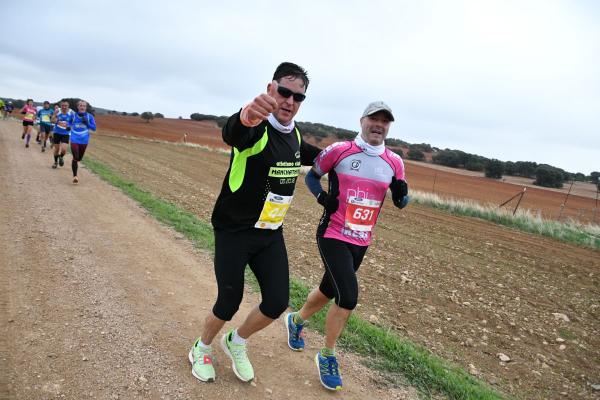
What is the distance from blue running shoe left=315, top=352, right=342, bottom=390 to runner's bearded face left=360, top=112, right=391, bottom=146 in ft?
6.12

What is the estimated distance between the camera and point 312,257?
292 inches

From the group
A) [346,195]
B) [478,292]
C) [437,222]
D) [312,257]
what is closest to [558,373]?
[478,292]

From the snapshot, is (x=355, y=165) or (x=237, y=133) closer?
(x=237, y=133)

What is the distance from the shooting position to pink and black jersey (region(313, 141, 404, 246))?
3539mm

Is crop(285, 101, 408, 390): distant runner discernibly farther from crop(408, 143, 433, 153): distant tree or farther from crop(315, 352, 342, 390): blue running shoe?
crop(408, 143, 433, 153): distant tree

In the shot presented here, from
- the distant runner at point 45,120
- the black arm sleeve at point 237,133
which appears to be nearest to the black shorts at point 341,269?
the black arm sleeve at point 237,133

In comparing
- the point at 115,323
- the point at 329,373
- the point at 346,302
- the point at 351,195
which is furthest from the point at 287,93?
the point at 115,323

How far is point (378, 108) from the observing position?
352cm

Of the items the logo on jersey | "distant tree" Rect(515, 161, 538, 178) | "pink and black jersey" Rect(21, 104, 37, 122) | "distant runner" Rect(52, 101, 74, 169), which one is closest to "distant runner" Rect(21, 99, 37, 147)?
"pink and black jersey" Rect(21, 104, 37, 122)

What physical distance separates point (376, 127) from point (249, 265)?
1617 mm

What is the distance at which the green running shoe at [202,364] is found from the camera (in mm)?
3119

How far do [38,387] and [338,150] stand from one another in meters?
2.82

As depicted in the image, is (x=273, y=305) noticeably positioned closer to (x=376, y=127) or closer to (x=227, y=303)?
(x=227, y=303)

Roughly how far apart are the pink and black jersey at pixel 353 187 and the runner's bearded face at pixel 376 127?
0.13 m
